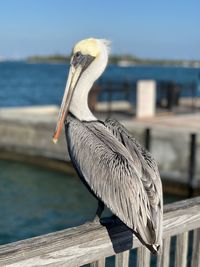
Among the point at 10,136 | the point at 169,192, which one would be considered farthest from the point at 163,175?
the point at 10,136

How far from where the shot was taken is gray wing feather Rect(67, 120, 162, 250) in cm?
256

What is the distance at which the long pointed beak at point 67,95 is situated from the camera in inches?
125

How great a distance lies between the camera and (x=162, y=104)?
22.7 m

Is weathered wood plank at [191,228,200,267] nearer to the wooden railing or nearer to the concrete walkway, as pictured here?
the wooden railing

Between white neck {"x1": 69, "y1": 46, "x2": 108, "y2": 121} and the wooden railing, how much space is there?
74cm

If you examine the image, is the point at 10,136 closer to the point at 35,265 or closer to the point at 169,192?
the point at 169,192

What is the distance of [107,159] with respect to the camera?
2.77 meters

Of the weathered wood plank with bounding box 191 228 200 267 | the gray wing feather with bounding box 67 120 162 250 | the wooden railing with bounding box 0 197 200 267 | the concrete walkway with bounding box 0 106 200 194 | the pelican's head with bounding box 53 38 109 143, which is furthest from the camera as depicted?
the concrete walkway with bounding box 0 106 200 194

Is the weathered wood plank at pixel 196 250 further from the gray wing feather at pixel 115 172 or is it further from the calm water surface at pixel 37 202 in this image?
the calm water surface at pixel 37 202

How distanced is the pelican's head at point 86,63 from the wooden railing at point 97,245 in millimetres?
945

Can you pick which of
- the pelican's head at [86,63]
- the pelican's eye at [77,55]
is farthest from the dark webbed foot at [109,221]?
the pelican's eye at [77,55]

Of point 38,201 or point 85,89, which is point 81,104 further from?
point 38,201

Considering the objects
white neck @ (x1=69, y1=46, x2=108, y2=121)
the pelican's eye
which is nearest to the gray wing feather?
white neck @ (x1=69, y1=46, x2=108, y2=121)

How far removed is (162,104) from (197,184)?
9.40 meters
